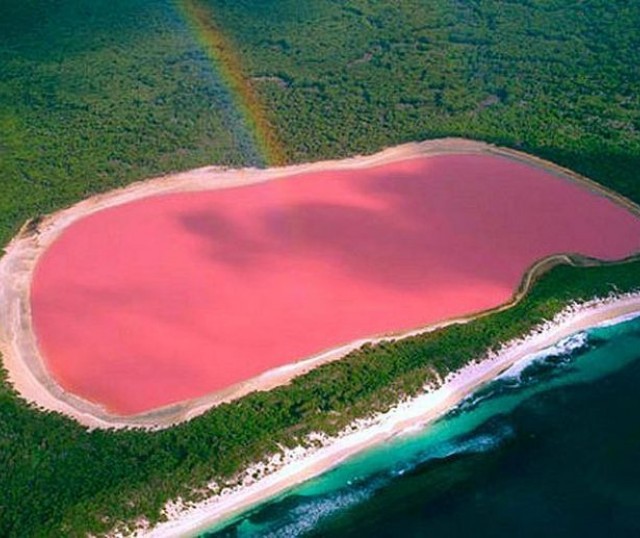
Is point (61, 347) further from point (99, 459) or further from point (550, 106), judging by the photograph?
point (550, 106)

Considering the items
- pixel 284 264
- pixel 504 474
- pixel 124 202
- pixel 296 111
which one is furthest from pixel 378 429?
pixel 296 111

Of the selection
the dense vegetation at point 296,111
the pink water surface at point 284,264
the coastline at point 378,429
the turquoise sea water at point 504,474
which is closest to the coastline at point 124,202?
the pink water surface at point 284,264

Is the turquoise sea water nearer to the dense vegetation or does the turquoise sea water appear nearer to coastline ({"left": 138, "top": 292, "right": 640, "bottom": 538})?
coastline ({"left": 138, "top": 292, "right": 640, "bottom": 538})

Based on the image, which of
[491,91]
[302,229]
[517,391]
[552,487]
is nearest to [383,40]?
[491,91]

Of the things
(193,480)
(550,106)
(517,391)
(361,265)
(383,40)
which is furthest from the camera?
(383,40)

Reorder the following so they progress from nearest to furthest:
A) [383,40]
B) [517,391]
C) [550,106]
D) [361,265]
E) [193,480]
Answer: [193,480] < [517,391] < [361,265] < [550,106] < [383,40]

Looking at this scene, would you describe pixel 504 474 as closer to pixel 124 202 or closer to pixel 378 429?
pixel 378 429
